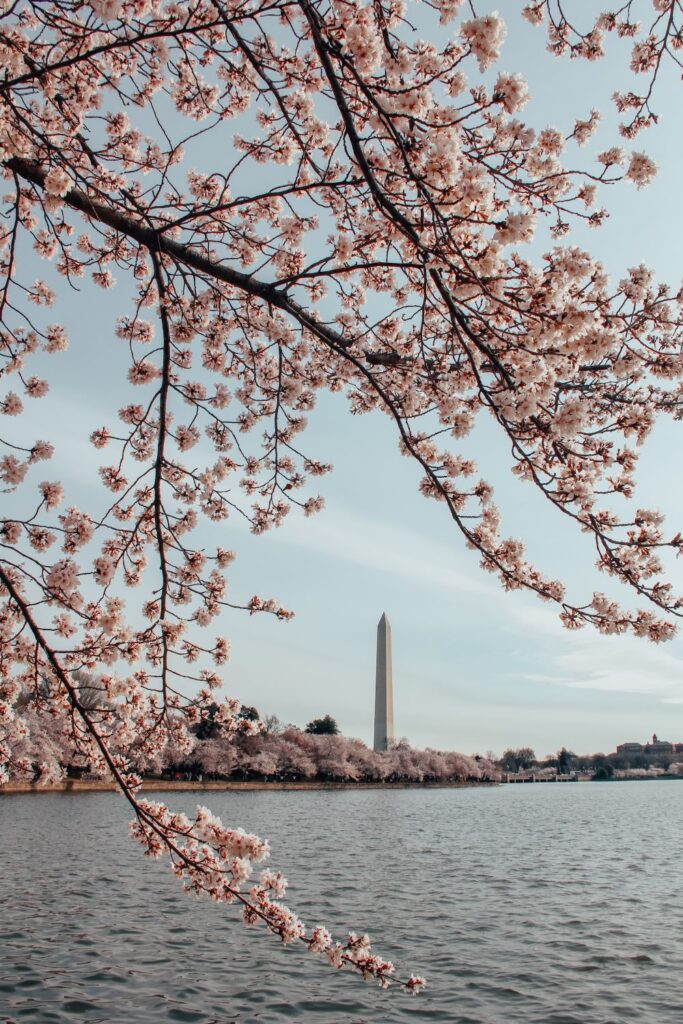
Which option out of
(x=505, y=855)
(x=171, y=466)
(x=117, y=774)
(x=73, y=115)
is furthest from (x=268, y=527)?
(x=505, y=855)

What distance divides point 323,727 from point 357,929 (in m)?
77.7

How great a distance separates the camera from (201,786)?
5541cm

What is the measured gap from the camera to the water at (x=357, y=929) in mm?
8398

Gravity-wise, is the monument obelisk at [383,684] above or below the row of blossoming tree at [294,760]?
above

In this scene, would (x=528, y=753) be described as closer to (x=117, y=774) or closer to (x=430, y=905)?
(x=430, y=905)

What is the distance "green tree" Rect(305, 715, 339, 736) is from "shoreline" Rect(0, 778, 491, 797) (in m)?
10.6

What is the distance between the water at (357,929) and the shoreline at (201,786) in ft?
51.2

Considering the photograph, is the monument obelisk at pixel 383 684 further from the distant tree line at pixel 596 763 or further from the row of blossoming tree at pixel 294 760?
the distant tree line at pixel 596 763

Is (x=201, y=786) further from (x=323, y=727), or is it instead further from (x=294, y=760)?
(x=323, y=727)

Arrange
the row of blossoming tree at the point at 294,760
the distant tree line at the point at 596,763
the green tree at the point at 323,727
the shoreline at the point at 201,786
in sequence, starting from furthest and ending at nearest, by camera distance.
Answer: the distant tree line at the point at 596,763, the green tree at the point at 323,727, the row of blossoming tree at the point at 294,760, the shoreline at the point at 201,786

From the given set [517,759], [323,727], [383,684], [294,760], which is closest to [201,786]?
[294,760]

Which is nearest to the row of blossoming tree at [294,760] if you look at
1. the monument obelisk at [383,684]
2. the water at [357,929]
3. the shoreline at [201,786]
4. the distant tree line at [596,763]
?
the shoreline at [201,786]

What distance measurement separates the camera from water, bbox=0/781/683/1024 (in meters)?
8.40

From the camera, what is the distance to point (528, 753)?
161 meters
